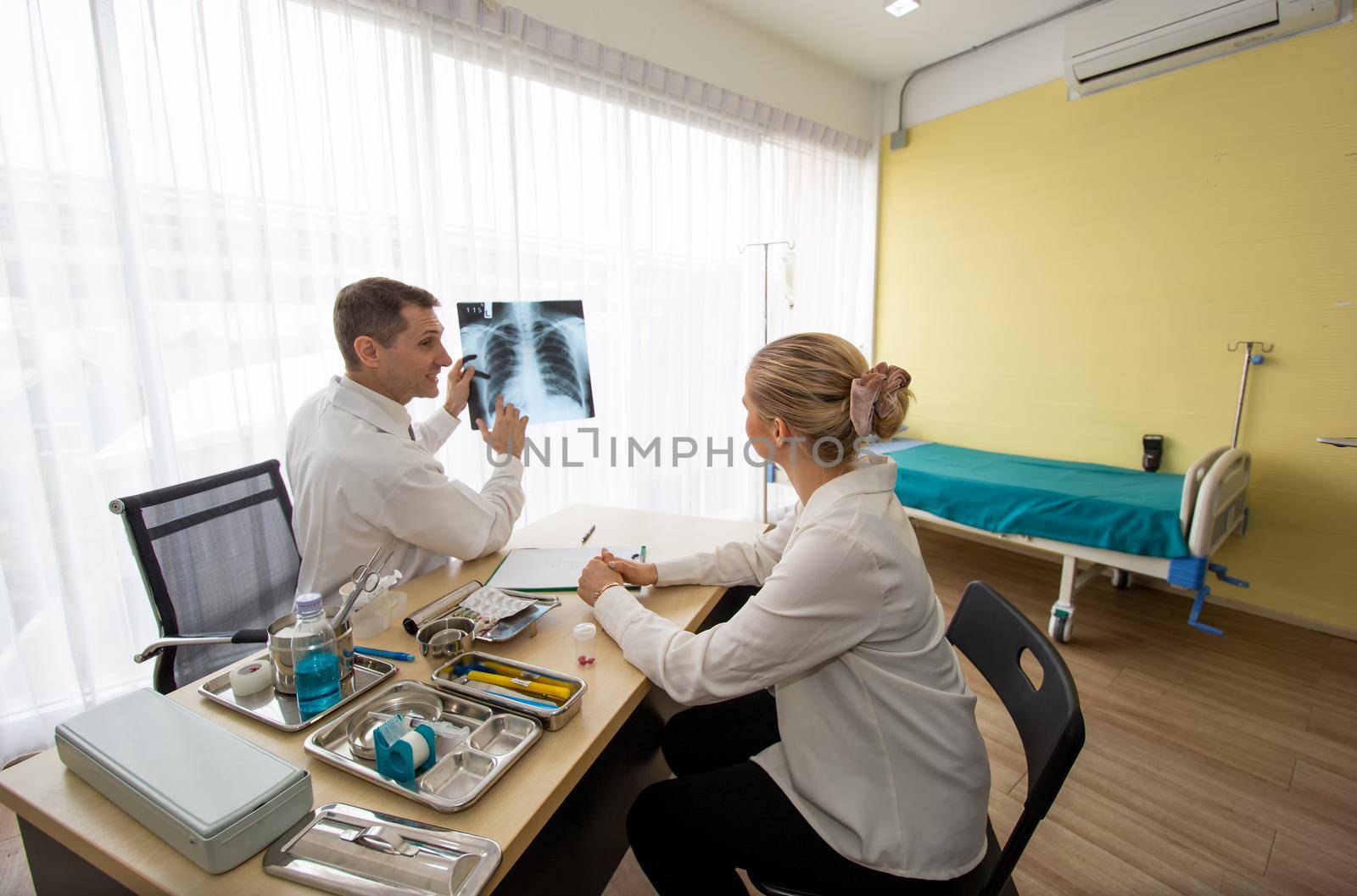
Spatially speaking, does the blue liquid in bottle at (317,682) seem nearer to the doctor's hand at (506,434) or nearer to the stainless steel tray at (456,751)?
the stainless steel tray at (456,751)

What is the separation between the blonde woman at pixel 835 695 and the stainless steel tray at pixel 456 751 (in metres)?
0.25

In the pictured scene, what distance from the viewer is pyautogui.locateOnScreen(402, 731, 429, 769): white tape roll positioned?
2.49 feet

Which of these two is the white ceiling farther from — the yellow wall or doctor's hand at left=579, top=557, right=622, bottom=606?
doctor's hand at left=579, top=557, right=622, bottom=606

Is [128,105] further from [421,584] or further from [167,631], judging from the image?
[421,584]

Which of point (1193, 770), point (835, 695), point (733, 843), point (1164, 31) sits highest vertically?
point (1164, 31)

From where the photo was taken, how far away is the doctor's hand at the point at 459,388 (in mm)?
1805

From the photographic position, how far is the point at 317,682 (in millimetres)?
895

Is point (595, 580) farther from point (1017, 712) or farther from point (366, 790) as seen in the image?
point (1017, 712)

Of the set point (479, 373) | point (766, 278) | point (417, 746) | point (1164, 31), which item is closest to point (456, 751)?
point (417, 746)

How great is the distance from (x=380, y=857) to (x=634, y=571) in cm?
73

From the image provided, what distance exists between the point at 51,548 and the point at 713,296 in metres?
2.91

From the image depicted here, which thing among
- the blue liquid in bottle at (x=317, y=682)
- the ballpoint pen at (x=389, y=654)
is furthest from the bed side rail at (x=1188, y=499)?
the blue liquid in bottle at (x=317, y=682)

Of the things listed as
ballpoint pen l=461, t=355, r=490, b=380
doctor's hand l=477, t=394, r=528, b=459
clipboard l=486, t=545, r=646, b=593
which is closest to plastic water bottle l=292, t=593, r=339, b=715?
clipboard l=486, t=545, r=646, b=593

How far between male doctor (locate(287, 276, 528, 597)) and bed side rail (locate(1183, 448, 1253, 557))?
97.2 inches
